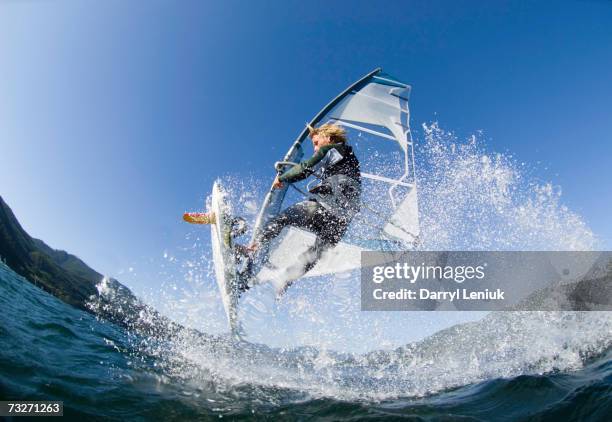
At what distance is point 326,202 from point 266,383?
3.76 m

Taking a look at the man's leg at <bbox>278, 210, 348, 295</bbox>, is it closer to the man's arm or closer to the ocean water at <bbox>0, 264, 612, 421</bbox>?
the man's arm

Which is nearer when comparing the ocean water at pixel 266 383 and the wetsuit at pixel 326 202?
the ocean water at pixel 266 383

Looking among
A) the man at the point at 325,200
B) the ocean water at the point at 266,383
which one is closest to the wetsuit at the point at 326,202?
the man at the point at 325,200

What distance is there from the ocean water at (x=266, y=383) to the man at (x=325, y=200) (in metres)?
2.31

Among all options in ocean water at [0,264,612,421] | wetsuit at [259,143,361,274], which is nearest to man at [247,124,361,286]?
wetsuit at [259,143,361,274]

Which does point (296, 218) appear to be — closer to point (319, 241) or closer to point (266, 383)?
point (319, 241)

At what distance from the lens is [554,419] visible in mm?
3150

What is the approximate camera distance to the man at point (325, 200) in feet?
23.2

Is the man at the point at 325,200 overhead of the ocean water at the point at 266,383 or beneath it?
overhead

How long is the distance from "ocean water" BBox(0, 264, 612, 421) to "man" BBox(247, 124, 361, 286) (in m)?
2.31

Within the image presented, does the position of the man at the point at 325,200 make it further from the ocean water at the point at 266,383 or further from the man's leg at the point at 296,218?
the ocean water at the point at 266,383

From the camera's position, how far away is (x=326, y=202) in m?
7.12

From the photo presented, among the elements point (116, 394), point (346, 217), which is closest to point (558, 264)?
point (346, 217)

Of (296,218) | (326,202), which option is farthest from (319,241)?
(326,202)
